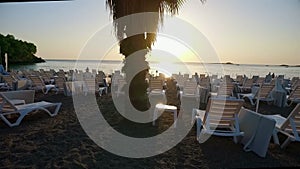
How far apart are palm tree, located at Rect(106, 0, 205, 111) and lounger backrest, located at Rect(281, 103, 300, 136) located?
9.54 ft

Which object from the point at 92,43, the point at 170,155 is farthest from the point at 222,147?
the point at 92,43

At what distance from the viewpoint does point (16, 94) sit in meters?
5.59

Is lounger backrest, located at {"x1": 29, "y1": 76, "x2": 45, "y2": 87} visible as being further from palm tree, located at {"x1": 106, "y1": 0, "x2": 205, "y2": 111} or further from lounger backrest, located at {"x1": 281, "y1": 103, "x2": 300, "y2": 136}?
lounger backrest, located at {"x1": 281, "y1": 103, "x2": 300, "y2": 136}

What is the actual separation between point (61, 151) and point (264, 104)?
6328 mm

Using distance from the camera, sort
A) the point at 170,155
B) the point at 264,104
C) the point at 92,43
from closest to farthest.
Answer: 1. the point at 170,155
2. the point at 92,43
3. the point at 264,104

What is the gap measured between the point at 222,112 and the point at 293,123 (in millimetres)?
1019

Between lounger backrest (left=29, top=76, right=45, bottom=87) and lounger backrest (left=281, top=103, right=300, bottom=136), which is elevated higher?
lounger backrest (left=29, top=76, right=45, bottom=87)

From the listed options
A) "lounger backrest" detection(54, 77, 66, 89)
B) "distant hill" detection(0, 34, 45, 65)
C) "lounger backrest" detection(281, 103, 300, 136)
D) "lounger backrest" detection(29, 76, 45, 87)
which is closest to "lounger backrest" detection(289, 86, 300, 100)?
"lounger backrest" detection(281, 103, 300, 136)

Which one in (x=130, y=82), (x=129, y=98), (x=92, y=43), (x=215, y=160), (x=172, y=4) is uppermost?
(x=172, y=4)

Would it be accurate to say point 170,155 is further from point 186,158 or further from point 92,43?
point 92,43

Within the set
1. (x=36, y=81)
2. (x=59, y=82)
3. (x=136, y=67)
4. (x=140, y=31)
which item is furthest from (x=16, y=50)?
(x=140, y=31)

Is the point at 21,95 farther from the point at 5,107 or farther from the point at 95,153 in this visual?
the point at 95,153

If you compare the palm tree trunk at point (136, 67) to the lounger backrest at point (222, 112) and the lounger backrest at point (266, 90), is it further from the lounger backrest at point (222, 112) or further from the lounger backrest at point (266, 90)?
the lounger backrest at point (266, 90)

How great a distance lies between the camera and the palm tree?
16.1ft
